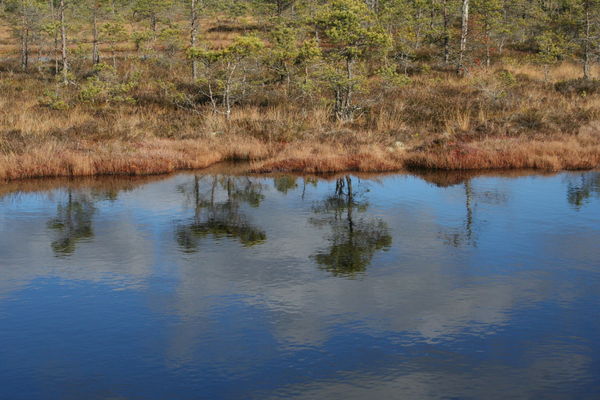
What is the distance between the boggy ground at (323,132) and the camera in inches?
771

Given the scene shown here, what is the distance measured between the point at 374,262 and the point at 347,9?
637 inches

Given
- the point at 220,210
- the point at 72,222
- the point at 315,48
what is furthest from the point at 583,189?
the point at 315,48

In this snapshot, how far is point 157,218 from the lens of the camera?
13922 mm

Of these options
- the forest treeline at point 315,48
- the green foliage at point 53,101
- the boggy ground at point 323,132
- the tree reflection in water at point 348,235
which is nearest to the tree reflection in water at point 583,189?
the boggy ground at point 323,132

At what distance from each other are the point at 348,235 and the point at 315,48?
15197mm

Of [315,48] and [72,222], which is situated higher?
[315,48]

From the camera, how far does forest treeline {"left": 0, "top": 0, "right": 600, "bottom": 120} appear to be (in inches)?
992

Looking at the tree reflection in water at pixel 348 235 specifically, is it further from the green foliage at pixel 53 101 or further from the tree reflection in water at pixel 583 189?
the green foliage at pixel 53 101

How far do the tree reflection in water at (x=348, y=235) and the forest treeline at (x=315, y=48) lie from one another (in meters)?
10.4

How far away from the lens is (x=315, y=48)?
26.1 m

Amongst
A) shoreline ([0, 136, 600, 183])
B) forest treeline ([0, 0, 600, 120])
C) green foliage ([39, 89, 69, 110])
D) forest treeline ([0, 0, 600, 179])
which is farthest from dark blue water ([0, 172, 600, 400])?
green foliage ([39, 89, 69, 110])

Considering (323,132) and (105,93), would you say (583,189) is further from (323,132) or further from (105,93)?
(105,93)

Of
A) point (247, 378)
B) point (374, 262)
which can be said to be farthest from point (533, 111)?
point (247, 378)

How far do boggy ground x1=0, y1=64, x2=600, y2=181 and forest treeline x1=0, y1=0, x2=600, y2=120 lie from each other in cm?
112
